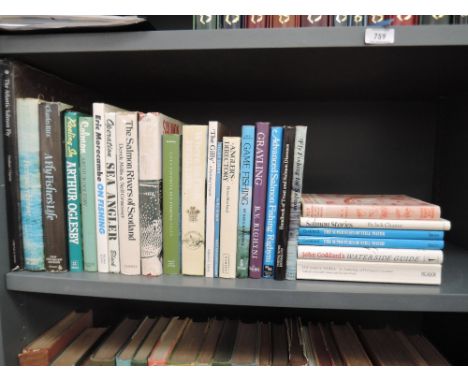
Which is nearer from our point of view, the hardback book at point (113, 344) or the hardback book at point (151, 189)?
the hardback book at point (151, 189)

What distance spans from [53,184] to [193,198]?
0.27 meters

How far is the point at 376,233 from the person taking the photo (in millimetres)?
520

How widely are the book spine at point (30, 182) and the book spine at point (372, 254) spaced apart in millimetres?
501

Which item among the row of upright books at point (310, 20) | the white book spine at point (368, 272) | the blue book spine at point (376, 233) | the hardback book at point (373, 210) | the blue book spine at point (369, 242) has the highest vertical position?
the row of upright books at point (310, 20)

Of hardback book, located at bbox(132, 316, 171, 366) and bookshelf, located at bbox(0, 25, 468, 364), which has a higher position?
bookshelf, located at bbox(0, 25, 468, 364)

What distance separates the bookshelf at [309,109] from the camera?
1.61 ft

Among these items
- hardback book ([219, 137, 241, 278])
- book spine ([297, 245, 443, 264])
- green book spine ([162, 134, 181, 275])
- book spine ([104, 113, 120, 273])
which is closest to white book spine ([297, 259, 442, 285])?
book spine ([297, 245, 443, 264])

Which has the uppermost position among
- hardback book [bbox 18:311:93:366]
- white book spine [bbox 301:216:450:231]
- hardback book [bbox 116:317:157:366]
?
white book spine [bbox 301:216:450:231]

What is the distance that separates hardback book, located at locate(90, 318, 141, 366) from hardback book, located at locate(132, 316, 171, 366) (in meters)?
0.05

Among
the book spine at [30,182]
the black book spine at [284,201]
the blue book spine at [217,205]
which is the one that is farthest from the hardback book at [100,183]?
the black book spine at [284,201]

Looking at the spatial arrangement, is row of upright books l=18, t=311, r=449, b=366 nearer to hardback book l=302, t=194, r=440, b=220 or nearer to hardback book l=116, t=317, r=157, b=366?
hardback book l=116, t=317, r=157, b=366

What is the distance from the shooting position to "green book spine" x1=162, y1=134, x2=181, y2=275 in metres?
0.54

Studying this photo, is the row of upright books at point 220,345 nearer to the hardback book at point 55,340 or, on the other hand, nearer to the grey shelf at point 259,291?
the hardback book at point 55,340

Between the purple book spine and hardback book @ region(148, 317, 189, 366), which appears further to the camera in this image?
hardback book @ region(148, 317, 189, 366)
